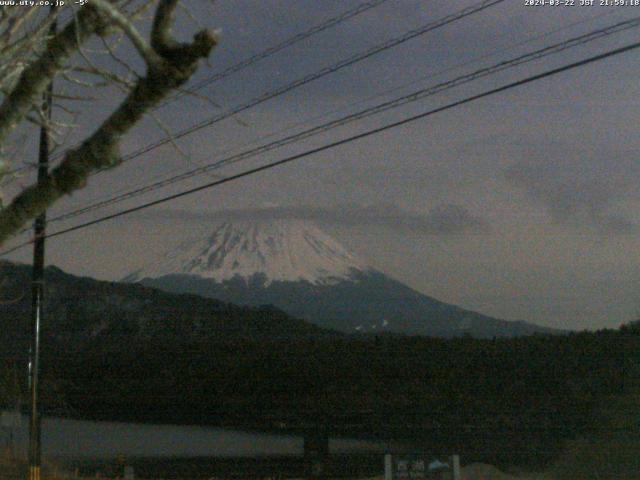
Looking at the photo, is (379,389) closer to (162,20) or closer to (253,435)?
(253,435)

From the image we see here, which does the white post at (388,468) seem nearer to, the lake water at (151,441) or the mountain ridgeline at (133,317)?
the lake water at (151,441)

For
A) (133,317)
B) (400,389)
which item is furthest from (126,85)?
(133,317)

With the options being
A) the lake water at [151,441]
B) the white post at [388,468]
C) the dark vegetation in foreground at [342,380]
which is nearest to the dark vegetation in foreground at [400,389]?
the dark vegetation in foreground at [342,380]

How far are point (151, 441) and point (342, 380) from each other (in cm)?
478

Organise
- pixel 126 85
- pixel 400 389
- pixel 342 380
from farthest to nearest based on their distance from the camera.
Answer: pixel 342 380 < pixel 400 389 < pixel 126 85

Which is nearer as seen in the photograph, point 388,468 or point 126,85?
point 126,85

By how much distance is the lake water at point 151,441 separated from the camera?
1948cm

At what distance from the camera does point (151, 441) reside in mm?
21016

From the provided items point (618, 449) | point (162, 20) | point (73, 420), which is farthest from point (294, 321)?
point (162, 20)

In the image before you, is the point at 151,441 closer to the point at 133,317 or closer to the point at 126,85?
the point at 133,317

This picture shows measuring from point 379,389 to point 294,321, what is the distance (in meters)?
2.83

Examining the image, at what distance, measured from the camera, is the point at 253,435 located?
65.8ft

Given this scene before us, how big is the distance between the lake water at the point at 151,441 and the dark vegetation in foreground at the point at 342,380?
27cm

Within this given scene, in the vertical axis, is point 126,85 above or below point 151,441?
above
